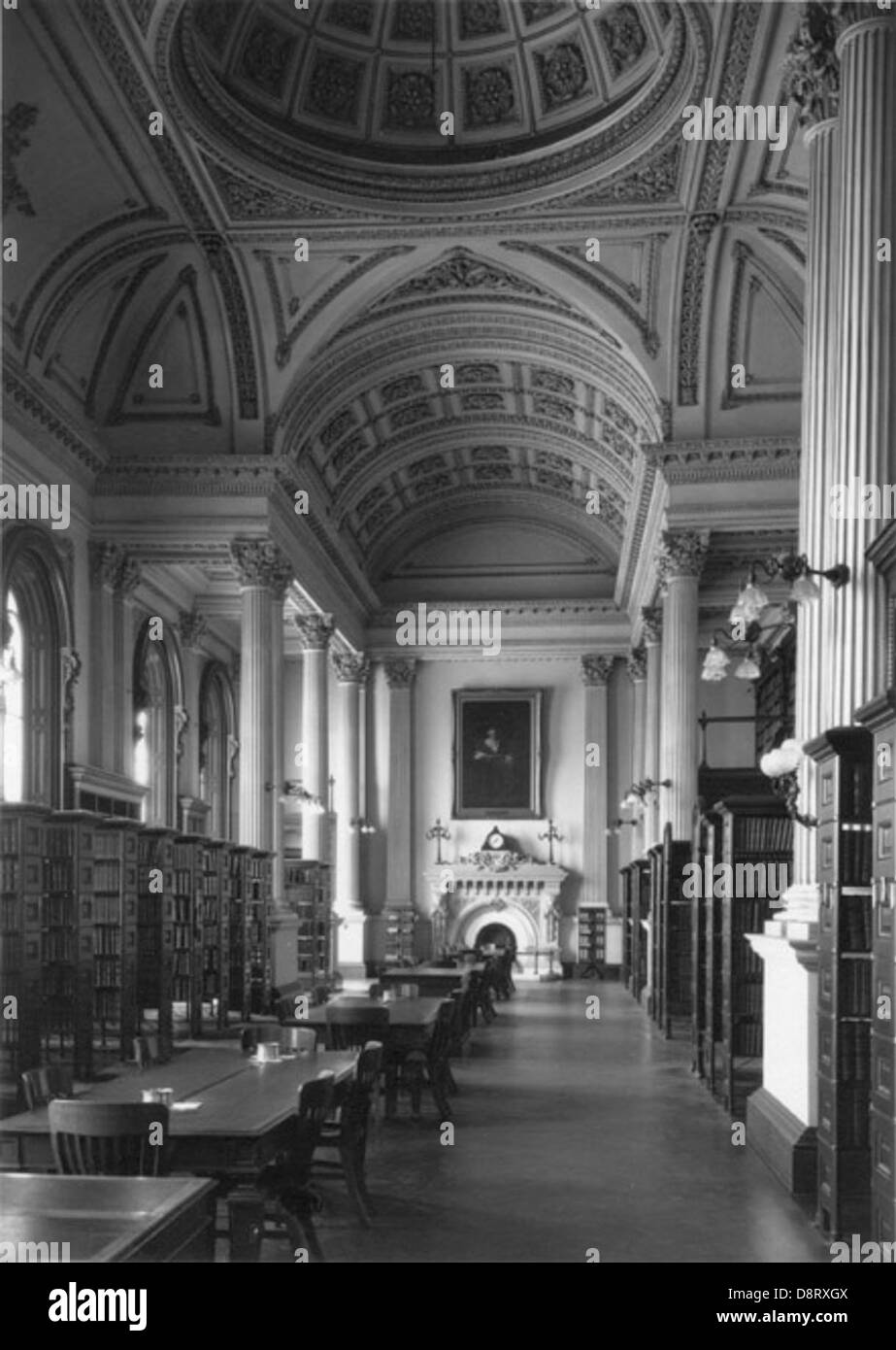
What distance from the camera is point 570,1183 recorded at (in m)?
8.46

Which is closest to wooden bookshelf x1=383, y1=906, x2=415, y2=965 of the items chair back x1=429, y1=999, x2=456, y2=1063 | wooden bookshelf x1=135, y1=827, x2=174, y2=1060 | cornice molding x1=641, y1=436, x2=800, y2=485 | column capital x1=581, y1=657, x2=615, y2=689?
column capital x1=581, y1=657, x2=615, y2=689

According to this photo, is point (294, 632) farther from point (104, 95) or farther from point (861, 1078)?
point (861, 1078)

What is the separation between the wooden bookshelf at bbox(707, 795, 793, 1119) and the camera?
34.0ft

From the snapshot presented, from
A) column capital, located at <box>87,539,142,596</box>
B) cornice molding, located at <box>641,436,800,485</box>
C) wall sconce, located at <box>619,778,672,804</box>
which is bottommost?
wall sconce, located at <box>619,778,672,804</box>

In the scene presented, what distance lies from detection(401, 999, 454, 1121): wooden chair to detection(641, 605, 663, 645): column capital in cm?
1316

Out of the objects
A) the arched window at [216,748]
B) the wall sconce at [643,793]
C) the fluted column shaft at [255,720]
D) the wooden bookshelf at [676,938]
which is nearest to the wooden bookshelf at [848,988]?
the wooden bookshelf at [676,938]

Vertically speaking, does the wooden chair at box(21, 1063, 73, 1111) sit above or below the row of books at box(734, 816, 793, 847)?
below

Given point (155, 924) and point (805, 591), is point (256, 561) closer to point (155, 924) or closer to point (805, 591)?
point (155, 924)

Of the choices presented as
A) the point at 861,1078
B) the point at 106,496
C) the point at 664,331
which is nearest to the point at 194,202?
the point at 106,496

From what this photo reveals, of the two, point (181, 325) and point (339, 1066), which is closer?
point (339, 1066)

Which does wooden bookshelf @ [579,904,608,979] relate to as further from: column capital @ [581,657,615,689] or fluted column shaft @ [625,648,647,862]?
column capital @ [581,657,615,689]

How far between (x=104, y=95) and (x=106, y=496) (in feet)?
20.8

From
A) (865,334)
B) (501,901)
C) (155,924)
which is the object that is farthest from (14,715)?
(501,901)

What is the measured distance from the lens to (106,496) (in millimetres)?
19125
